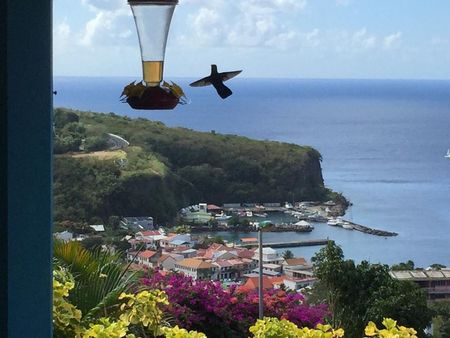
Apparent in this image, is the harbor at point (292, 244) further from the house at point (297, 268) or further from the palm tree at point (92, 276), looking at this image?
the palm tree at point (92, 276)

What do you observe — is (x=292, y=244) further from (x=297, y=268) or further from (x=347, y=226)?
(x=297, y=268)

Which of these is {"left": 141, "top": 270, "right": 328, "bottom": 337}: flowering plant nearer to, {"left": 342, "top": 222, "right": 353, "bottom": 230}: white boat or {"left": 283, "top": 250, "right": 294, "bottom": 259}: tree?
{"left": 283, "top": 250, "right": 294, "bottom": 259}: tree

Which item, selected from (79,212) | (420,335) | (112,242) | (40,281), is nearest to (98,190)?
(79,212)

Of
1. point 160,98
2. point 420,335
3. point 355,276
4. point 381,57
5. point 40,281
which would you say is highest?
point 381,57

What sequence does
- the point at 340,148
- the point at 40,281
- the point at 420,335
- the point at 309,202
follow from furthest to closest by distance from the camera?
1. the point at 340,148
2. the point at 309,202
3. the point at 420,335
4. the point at 40,281

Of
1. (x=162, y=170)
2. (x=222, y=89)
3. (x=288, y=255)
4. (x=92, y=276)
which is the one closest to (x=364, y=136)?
(x=162, y=170)

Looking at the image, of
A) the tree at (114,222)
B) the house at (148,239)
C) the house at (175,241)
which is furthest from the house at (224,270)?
the tree at (114,222)

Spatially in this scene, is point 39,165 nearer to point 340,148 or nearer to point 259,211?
point 259,211
